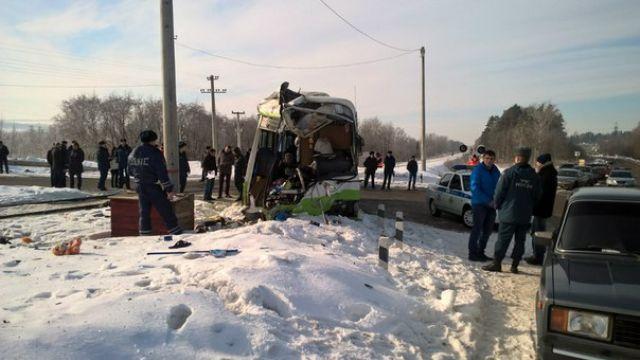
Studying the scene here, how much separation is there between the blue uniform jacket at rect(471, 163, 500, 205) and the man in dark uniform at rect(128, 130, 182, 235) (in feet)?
17.7

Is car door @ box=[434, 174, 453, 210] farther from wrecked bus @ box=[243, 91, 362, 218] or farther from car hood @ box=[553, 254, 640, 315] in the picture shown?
car hood @ box=[553, 254, 640, 315]

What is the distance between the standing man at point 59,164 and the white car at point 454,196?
552 inches

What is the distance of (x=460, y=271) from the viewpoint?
7195 millimetres

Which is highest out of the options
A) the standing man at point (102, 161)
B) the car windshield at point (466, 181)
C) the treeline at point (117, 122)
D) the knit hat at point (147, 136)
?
the treeline at point (117, 122)

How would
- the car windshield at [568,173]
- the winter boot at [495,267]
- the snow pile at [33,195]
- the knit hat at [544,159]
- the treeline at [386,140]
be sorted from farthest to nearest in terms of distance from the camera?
the treeline at [386,140]
the car windshield at [568,173]
the snow pile at [33,195]
the knit hat at [544,159]
the winter boot at [495,267]

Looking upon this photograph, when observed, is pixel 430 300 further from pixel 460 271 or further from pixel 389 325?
pixel 460 271

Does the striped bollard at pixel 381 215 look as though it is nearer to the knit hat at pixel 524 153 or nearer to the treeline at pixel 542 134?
the knit hat at pixel 524 153

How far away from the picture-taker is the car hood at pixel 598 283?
3.33 metres

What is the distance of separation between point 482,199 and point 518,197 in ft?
3.60

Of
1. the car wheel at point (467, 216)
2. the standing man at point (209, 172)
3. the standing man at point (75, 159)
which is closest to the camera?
the car wheel at point (467, 216)

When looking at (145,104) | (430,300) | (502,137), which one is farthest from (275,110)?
(502,137)

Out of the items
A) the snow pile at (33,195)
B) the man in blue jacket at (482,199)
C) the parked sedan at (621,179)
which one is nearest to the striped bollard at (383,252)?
the man in blue jacket at (482,199)

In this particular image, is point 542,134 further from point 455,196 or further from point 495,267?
point 495,267

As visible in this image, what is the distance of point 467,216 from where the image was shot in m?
12.3
